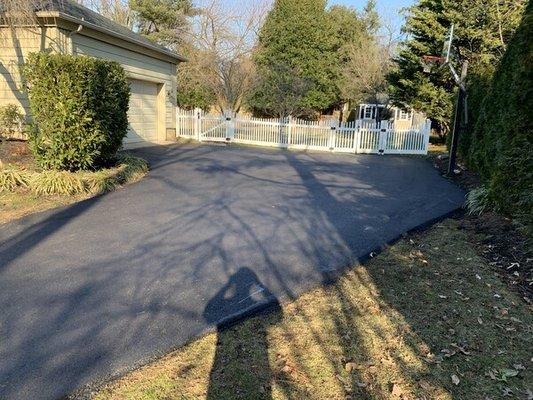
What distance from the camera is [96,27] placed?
9.88m

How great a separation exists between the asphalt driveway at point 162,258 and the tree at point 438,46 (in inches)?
414

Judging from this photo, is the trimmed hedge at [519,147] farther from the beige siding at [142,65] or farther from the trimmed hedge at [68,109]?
the beige siding at [142,65]

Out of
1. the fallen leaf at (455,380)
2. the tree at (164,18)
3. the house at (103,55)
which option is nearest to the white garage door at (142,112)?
the house at (103,55)

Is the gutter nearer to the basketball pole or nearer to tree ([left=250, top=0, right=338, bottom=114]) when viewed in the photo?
the basketball pole

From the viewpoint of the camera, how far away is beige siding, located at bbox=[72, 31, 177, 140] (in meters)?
10.1

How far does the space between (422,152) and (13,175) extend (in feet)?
42.0

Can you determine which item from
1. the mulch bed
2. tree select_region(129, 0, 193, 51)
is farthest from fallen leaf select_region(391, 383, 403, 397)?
tree select_region(129, 0, 193, 51)

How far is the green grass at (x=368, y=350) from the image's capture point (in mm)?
2441

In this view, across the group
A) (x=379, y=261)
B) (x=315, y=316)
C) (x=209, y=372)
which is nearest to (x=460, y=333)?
(x=315, y=316)

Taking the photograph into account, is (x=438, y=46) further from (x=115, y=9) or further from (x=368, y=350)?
(x=115, y=9)

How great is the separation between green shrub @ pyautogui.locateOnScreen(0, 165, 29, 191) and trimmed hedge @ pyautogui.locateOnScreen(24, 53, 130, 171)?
1.38 feet

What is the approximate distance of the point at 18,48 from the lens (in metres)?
9.50

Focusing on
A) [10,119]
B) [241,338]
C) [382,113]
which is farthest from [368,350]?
[382,113]

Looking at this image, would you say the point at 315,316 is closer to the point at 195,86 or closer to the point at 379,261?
the point at 379,261
